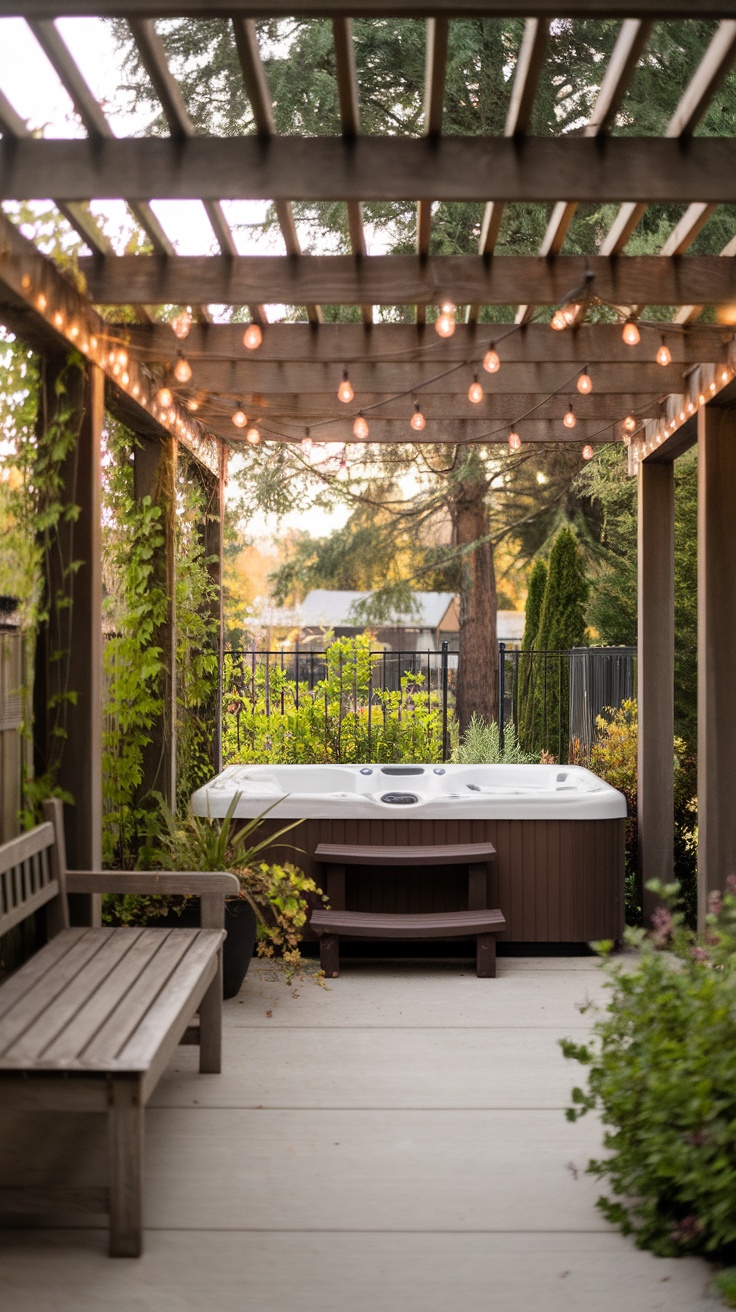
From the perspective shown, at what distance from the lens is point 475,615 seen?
470 inches

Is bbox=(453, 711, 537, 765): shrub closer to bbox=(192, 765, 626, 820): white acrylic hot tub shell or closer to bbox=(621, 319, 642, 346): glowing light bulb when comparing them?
bbox=(192, 765, 626, 820): white acrylic hot tub shell

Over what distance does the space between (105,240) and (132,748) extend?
7.36ft

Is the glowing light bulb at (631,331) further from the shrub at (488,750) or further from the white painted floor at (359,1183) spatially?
the shrub at (488,750)

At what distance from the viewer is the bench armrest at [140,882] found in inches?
142

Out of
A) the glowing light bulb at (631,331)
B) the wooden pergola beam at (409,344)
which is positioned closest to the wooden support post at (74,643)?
the wooden pergola beam at (409,344)

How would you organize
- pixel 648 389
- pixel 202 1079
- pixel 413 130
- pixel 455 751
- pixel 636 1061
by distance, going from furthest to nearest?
pixel 455 751 → pixel 413 130 → pixel 648 389 → pixel 202 1079 → pixel 636 1061

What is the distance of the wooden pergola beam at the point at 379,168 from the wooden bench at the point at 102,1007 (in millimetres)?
1778

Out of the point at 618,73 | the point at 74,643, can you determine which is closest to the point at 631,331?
the point at 618,73

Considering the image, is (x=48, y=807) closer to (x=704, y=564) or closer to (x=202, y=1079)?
(x=202, y=1079)

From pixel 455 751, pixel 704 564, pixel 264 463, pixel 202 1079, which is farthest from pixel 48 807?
pixel 264 463

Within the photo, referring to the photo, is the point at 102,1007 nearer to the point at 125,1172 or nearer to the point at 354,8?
the point at 125,1172

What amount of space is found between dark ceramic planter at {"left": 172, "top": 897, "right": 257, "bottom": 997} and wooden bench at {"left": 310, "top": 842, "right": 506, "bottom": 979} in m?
0.45

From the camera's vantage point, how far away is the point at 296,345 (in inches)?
183

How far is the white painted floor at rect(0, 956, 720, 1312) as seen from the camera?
2287 mm
